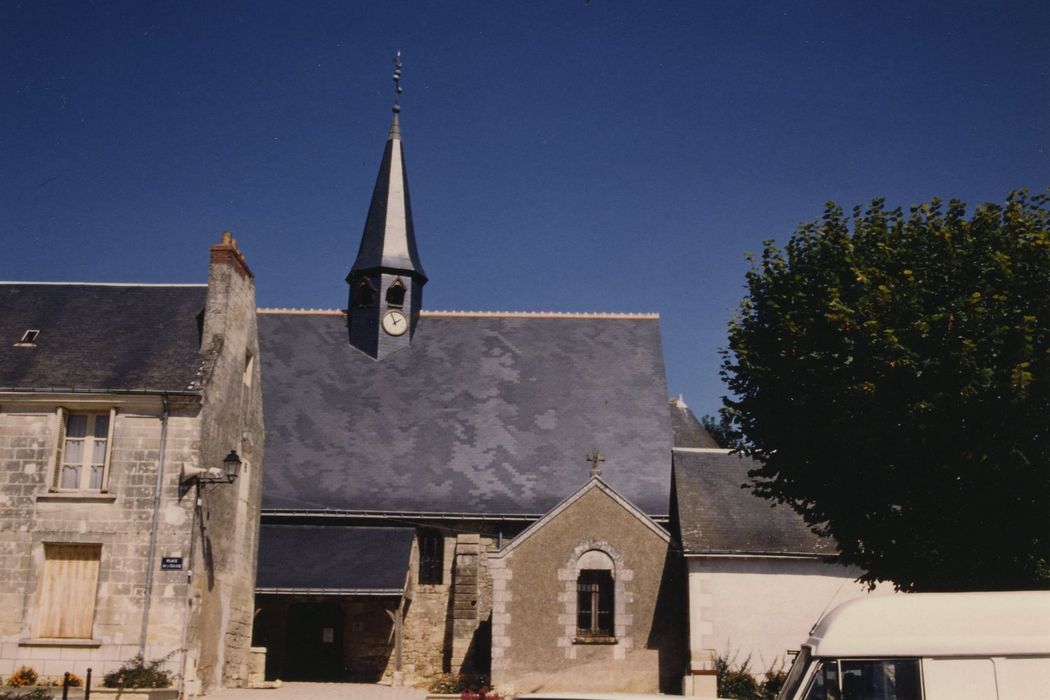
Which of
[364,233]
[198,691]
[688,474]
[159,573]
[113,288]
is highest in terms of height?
[364,233]

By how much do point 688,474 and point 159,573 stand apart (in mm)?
11093

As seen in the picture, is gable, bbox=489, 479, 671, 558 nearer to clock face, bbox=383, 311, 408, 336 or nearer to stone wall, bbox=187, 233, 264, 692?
stone wall, bbox=187, 233, 264, 692

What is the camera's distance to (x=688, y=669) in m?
20.8

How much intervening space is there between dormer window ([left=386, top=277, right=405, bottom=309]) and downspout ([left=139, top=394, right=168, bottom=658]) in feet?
38.1

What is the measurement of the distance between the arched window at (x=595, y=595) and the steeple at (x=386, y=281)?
9.66 m

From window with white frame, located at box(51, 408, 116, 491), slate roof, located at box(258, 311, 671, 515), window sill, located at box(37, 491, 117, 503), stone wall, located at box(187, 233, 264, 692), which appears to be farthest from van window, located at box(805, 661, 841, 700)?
slate roof, located at box(258, 311, 671, 515)

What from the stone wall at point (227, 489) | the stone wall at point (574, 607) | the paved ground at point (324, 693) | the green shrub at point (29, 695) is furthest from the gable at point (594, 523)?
the green shrub at point (29, 695)

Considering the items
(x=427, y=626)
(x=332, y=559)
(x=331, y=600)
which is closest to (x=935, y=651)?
(x=331, y=600)

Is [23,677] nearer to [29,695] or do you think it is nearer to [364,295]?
[29,695]

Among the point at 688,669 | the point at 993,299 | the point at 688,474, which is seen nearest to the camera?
the point at 993,299

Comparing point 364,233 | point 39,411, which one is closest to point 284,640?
point 39,411

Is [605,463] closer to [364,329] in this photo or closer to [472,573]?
[472,573]

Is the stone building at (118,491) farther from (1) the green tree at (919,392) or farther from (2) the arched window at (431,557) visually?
(1) the green tree at (919,392)

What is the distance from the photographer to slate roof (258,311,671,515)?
998 inches
